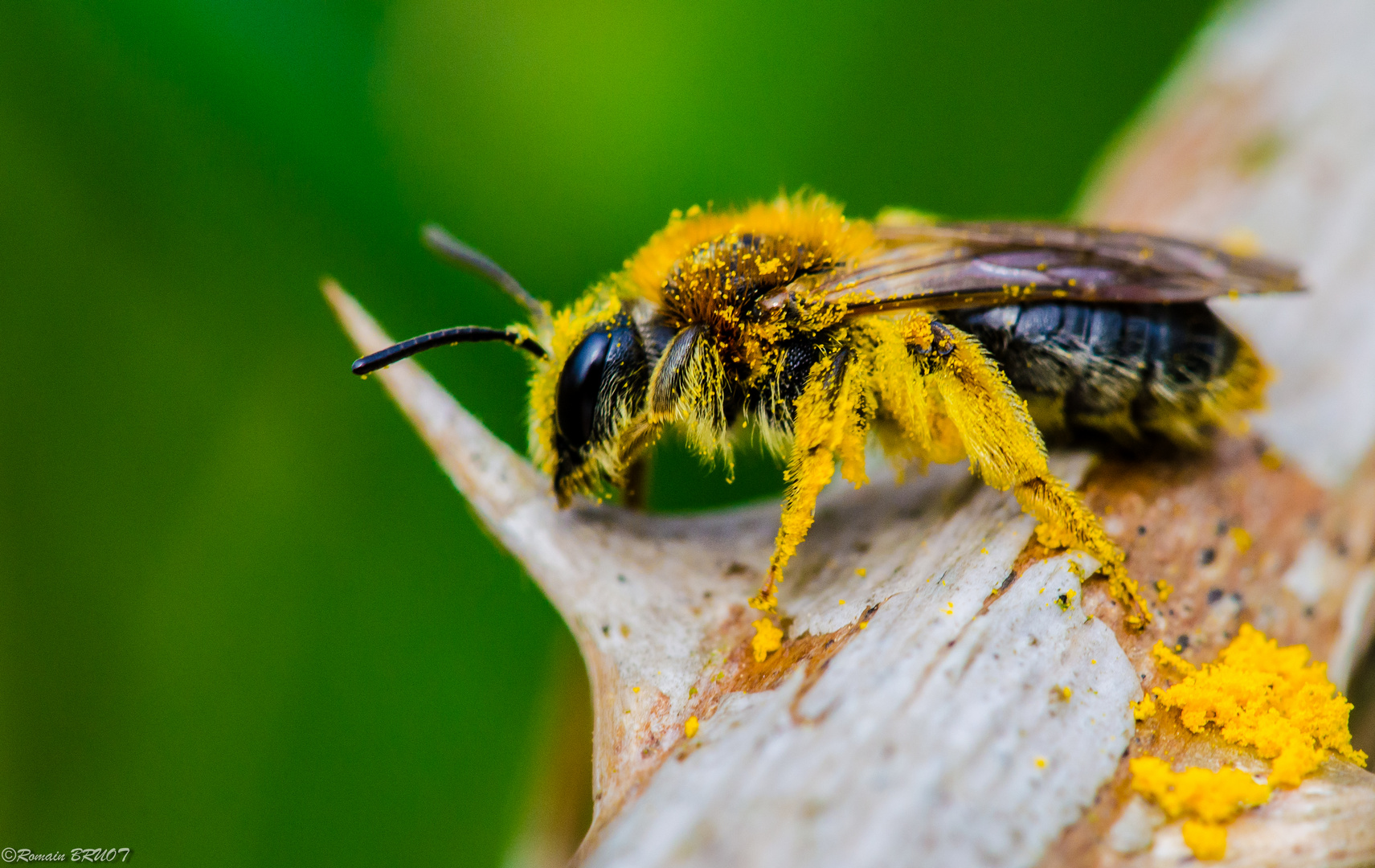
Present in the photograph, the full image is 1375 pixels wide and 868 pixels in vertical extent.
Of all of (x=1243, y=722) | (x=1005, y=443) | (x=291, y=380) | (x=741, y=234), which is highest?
(x=741, y=234)

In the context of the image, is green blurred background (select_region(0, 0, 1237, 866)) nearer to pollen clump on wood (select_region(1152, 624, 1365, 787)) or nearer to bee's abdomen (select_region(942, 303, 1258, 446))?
bee's abdomen (select_region(942, 303, 1258, 446))

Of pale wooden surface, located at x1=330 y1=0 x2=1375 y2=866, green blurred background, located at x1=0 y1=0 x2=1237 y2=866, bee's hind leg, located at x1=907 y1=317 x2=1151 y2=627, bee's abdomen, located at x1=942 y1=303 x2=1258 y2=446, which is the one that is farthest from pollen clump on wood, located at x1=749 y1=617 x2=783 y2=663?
green blurred background, located at x1=0 y1=0 x2=1237 y2=866

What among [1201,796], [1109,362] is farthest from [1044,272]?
[1201,796]

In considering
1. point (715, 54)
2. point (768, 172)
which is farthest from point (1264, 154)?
point (715, 54)

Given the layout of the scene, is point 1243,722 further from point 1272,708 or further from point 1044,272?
point 1044,272

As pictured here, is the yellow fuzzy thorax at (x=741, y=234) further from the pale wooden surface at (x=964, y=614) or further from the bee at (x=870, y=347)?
the pale wooden surface at (x=964, y=614)

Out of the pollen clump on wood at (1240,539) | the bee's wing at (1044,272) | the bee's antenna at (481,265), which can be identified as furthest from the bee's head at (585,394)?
the pollen clump on wood at (1240,539)
